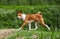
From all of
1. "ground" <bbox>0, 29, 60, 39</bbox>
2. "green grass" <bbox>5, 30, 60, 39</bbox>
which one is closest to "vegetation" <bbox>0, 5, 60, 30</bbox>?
"ground" <bbox>0, 29, 60, 39</bbox>

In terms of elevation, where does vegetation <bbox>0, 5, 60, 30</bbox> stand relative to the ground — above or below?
below

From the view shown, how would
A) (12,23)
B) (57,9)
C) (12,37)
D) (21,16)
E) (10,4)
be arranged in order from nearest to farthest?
(12,37), (21,16), (12,23), (57,9), (10,4)

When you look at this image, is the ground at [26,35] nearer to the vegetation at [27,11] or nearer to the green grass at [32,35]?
the green grass at [32,35]

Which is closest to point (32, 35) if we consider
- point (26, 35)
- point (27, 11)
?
point (26, 35)

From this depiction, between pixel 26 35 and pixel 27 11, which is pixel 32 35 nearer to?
pixel 26 35

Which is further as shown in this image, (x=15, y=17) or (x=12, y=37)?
(x=15, y=17)

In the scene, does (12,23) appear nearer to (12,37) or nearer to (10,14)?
(10,14)

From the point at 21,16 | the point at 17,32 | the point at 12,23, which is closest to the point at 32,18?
the point at 21,16

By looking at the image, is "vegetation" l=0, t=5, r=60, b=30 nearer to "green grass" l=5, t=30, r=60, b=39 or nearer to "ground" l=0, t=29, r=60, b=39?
"ground" l=0, t=29, r=60, b=39

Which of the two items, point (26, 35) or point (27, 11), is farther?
point (27, 11)

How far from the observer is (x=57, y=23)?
16.7m

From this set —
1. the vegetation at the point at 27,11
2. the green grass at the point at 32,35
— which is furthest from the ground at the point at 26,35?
the vegetation at the point at 27,11

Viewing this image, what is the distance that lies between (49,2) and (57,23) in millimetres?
4673

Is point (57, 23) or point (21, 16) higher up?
point (21, 16)
